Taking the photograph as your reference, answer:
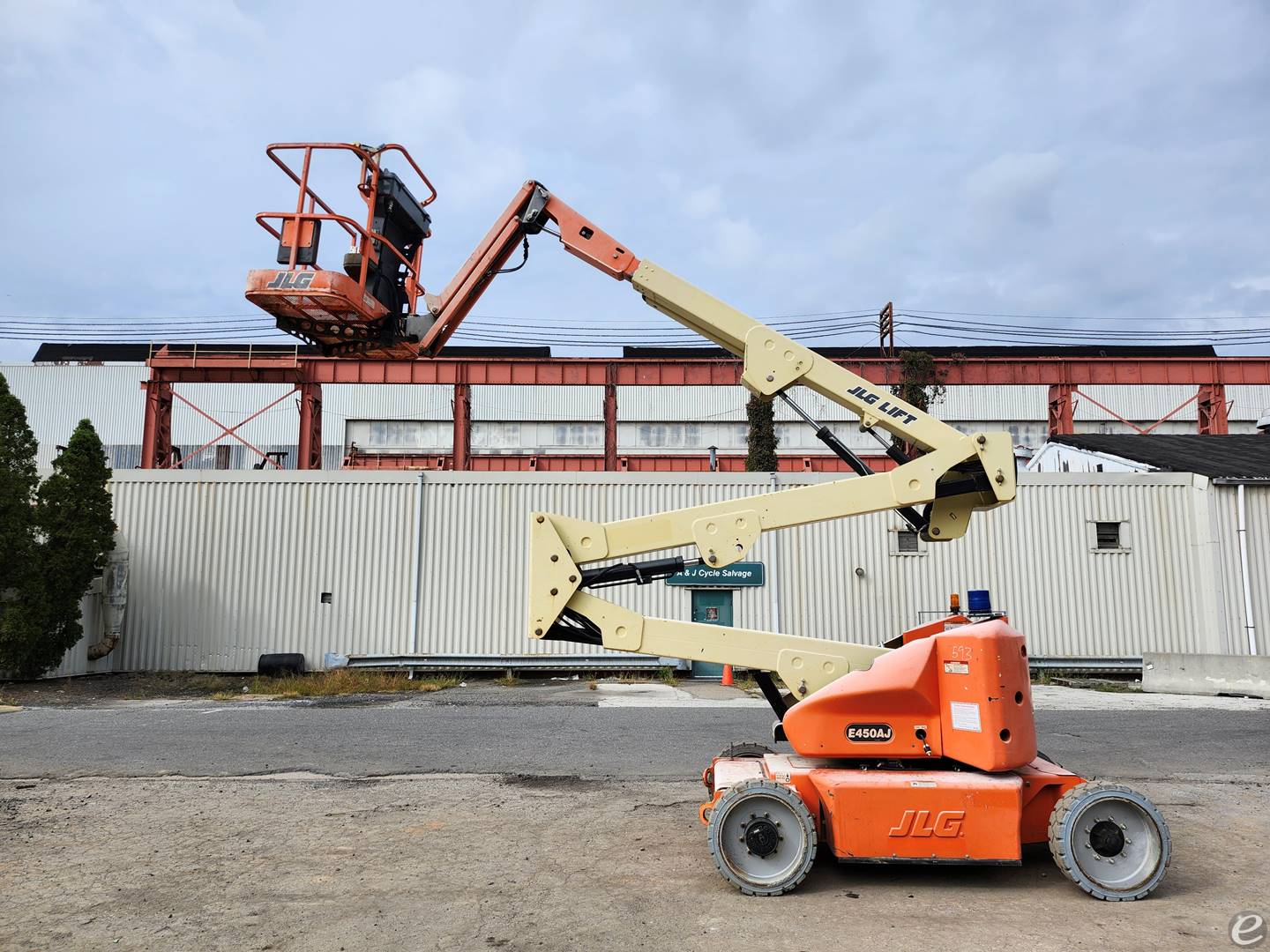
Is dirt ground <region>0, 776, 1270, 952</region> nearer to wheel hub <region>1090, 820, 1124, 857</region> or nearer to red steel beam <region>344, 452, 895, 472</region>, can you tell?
wheel hub <region>1090, 820, 1124, 857</region>

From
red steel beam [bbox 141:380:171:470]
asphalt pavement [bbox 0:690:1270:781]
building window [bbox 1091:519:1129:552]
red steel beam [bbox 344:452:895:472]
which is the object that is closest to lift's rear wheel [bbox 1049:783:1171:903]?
asphalt pavement [bbox 0:690:1270:781]

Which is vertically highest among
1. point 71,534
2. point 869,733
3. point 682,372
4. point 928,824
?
point 682,372

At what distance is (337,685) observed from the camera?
1600cm

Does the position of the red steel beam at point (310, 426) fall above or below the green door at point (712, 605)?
above

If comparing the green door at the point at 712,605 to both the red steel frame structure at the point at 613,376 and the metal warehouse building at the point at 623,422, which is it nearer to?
the red steel frame structure at the point at 613,376

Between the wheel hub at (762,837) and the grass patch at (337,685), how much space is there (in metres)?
11.7

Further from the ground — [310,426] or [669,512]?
[310,426]

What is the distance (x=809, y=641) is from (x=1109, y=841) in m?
2.02

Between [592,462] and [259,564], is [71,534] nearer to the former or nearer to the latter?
[259,564]

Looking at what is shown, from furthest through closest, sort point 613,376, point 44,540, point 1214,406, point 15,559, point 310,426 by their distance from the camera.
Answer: point 613,376 < point 1214,406 < point 310,426 < point 44,540 < point 15,559

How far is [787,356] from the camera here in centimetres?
621

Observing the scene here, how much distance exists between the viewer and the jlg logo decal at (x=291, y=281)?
20.8ft

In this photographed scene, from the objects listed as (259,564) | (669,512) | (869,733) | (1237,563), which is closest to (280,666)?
(259,564)

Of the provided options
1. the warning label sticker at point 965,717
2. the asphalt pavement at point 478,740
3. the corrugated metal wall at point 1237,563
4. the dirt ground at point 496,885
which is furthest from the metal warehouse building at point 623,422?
the warning label sticker at point 965,717
